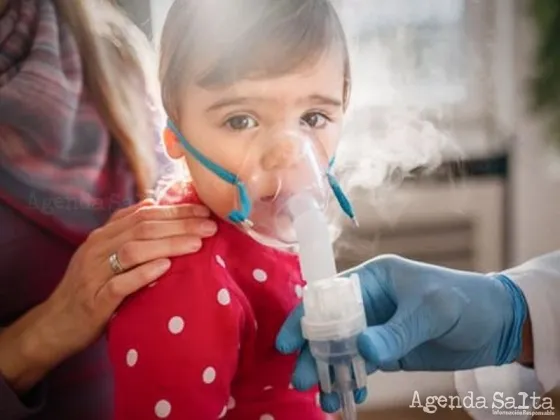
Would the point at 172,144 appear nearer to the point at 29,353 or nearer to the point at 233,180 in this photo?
the point at 233,180

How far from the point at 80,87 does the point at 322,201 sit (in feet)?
0.77

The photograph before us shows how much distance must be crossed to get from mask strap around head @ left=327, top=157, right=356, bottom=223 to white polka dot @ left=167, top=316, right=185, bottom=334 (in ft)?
0.51

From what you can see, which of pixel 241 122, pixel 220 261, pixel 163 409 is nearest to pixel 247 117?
pixel 241 122

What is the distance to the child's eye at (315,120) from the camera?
0.66 m

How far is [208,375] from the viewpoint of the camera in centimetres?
62

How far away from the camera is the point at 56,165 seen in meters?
0.73

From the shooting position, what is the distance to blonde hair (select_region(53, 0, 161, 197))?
71 centimetres

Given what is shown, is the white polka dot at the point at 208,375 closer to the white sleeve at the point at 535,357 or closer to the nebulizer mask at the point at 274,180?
the nebulizer mask at the point at 274,180

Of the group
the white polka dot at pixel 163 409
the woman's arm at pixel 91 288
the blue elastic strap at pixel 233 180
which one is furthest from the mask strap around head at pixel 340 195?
the white polka dot at pixel 163 409

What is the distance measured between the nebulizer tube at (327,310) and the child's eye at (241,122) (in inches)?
2.5

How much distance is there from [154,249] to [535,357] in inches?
13.2

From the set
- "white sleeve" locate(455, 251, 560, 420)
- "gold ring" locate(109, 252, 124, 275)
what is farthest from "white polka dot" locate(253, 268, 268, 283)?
"white sleeve" locate(455, 251, 560, 420)

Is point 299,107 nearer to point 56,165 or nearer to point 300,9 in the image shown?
point 300,9

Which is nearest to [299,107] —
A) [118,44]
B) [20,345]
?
→ [118,44]
